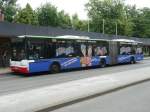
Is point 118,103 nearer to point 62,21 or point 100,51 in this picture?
point 100,51

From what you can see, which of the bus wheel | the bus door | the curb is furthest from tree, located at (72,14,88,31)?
the curb

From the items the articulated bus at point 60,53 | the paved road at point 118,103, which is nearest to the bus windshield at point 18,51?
the articulated bus at point 60,53

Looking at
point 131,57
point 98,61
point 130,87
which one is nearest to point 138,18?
point 131,57

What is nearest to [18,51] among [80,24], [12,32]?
[12,32]

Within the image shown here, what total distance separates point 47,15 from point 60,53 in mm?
56222

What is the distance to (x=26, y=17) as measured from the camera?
234ft

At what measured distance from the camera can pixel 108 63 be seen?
1312 inches

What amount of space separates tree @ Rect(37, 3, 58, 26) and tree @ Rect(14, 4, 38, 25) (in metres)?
5.76

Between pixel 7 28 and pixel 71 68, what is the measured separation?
579 cm

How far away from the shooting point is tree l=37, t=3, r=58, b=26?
81.0 meters

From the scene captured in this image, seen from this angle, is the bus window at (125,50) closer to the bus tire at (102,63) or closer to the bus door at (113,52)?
the bus door at (113,52)

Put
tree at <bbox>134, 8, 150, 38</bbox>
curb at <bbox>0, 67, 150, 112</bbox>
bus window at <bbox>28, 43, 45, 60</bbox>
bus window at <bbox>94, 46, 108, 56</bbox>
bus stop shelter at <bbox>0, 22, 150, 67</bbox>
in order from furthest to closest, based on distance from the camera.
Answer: tree at <bbox>134, 8, 150, 38</bbox> < bus window at <bbox>94, 46, 108, 56</bbox> < bus stop shelter at <bbox>0, 22, 150, 67</bbox> < bus window at <bbox>28, 43, 45, 60</bbox> < curb at <bbox>0, 67, 150, 112</bbox>

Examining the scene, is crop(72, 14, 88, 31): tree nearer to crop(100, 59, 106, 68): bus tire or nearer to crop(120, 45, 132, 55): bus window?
crop(120, 45, 132, 55): bus window

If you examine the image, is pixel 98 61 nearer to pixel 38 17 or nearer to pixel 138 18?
pixel 38 17
